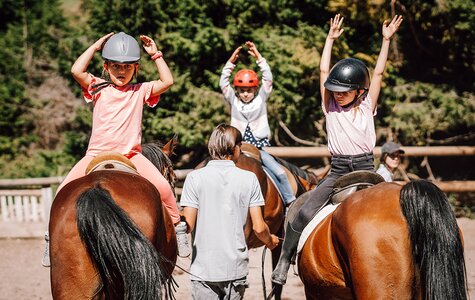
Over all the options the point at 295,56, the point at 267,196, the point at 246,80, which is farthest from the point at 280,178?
the point at 295,56

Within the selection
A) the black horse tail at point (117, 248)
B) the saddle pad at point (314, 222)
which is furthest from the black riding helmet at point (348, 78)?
the black horse tail at point (117, 248)

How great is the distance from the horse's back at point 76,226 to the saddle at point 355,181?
135 centimetres

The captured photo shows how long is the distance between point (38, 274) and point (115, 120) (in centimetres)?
564

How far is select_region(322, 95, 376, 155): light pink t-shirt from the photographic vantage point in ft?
15.6

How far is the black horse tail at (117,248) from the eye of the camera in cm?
373

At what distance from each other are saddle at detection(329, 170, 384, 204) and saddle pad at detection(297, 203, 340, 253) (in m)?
0.08

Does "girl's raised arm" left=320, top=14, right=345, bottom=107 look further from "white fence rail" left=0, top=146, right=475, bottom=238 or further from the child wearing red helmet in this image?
"white fence rail" left=0, top=146, right=475, bottom=238

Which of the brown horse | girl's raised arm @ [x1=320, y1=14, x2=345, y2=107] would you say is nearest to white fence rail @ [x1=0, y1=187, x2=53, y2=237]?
girl's raised arm @ [x1=320, y1=14, x2=345, y2=107]

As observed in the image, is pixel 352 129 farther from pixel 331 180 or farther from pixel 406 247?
pixel 406 247

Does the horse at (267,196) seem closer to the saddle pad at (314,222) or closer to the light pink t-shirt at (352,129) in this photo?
the saddle pad at (314,222)

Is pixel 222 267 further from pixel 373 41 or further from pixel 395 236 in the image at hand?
pixel 373 41

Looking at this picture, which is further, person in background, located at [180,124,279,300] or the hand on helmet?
the hand on helmet

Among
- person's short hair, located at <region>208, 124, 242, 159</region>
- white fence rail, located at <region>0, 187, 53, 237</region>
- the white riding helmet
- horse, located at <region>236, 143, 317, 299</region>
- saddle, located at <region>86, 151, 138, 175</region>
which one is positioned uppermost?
the white riding helmet

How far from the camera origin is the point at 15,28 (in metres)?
20.9
